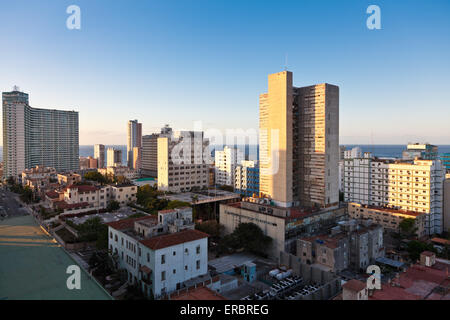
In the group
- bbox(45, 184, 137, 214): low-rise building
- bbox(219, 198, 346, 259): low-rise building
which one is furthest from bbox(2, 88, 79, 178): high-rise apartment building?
bbox(219, 198, 346, 259): low-rise building

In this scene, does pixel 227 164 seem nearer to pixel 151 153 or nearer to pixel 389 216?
pixel 151 153

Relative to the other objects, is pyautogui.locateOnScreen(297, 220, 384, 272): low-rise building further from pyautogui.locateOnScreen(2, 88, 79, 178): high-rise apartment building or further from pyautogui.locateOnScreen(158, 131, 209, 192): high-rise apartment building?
pyautogui.locateOnScreen(2, 88, 79, 178): high-rise apartment building

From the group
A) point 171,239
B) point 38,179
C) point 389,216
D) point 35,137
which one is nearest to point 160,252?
point 171,239

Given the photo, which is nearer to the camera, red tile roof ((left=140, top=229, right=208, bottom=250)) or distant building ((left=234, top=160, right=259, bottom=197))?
red tile roof ((left=140, top=229, right=208, bottom=250))

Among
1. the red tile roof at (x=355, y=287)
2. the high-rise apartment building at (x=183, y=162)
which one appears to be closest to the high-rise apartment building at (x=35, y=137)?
the high-rise apartment building at (x=183, y=162)

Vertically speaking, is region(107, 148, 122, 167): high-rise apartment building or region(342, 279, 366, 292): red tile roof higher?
region(107, 148, 122, 167): high-rise apartment building

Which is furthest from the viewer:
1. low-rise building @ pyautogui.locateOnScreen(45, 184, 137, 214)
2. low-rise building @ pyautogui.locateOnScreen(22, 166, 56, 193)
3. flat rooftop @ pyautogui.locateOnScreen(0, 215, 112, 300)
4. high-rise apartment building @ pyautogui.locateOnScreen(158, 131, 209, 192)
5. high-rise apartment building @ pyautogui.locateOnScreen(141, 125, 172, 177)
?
high-rise apartment building @ pyautogui.locateOnScreen(141, 125, 172, 177)
